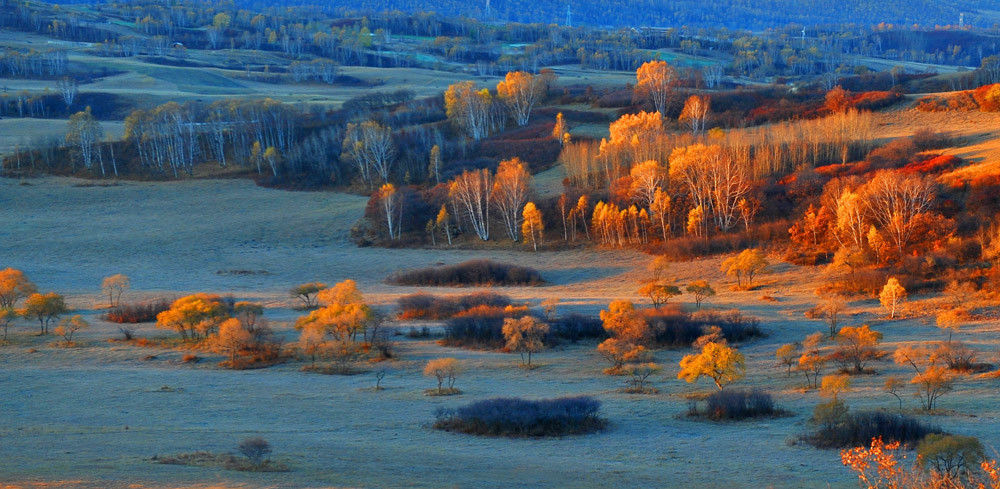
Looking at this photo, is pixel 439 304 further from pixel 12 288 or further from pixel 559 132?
pixel 559 132

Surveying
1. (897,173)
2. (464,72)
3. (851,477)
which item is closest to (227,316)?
(851,477)

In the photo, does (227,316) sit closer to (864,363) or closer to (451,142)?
(864,363)

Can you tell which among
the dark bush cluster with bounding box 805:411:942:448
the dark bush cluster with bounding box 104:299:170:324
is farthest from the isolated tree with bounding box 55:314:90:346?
the dark bush cluster with bounding box 805:411:942:448

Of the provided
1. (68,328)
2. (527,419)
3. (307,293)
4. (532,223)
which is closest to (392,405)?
(527,419)

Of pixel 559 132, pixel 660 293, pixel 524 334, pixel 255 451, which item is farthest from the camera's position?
pixel 559 132

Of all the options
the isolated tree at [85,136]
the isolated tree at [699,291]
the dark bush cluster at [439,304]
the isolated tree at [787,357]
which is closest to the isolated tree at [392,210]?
the dark bush cluster at [439,304]

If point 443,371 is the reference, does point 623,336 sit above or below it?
below

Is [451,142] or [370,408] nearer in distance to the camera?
[370,408]
